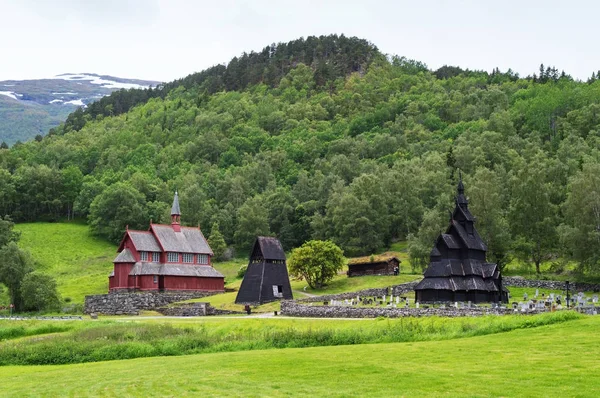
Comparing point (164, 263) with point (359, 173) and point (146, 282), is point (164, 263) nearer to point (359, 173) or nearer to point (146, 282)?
point (146, 282)

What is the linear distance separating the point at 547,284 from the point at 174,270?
1619 inches

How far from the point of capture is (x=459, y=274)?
61188mm

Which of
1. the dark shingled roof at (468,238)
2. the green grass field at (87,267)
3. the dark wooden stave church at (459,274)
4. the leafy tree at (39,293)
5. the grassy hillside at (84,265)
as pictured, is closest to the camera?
the dark wooden stave church at (459,274)

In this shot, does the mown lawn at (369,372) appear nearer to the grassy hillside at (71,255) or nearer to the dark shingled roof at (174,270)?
the dark shingled roof at (174,270)

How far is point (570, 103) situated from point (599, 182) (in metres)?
86.2

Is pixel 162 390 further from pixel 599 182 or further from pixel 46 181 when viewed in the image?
pixel 46 181

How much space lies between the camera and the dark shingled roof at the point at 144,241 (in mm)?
82188

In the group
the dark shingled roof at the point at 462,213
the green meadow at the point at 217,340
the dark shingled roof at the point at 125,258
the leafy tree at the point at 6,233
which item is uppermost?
the dark shingled roof at the point at 462,213

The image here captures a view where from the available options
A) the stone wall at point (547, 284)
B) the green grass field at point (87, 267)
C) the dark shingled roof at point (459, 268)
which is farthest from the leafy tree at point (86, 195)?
the dark shingled roof at point (459, 268)

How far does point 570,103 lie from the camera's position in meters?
150

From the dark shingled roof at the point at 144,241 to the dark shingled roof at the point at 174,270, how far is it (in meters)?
1.86

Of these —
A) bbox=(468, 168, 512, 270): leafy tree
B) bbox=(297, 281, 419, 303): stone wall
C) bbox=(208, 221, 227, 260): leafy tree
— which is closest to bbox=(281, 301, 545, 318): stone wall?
bbox=(297, 281, 419, 303): stone wall

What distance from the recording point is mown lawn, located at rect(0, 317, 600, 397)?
21.5 metres

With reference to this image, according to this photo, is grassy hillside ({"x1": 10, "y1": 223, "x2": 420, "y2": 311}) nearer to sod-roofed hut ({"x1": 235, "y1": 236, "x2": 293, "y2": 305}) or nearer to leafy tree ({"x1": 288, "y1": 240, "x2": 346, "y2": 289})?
leafy tree ({"x1": 288, "y1": 240, "x2": 346, "y2": 289})
